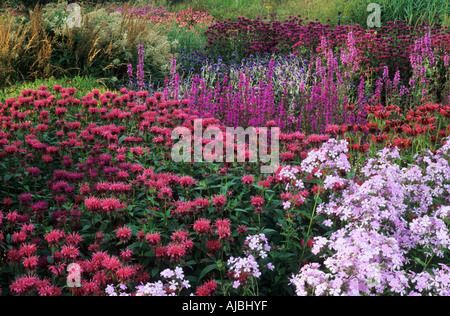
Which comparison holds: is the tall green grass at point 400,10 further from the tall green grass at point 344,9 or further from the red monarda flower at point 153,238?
the red monarda flower at point 153,238

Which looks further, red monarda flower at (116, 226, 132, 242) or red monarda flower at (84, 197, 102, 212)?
red monarda flower at (84, 197, 102, 212)

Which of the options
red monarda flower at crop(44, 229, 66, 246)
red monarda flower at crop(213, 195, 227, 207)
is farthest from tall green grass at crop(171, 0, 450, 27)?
red monarda flower at crop(44, 229, 66, 246)

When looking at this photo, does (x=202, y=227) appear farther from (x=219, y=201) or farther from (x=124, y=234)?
(x=124, y=234)

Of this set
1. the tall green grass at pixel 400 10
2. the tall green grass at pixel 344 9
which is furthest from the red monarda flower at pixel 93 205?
the tall green grass at pixel 400 10

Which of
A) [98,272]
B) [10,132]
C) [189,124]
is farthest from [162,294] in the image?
[10,132]

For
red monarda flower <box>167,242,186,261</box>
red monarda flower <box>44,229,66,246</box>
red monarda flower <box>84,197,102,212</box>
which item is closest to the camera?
red monarda flower <box>167,242,186,261</box>

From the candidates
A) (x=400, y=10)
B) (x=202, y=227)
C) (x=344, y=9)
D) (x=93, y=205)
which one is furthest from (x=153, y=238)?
(x=344, y=9)

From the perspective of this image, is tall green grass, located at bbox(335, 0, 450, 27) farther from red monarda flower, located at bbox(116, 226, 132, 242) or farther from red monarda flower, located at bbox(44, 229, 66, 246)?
red monarda flower, located at bbox(44, 229, 66, 246)

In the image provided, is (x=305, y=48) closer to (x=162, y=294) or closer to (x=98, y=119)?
(x=98, y=119)

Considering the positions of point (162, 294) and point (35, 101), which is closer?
point (162, 294)

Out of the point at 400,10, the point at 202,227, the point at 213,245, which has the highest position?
the point at 400,10

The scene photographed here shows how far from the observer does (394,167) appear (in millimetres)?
2846

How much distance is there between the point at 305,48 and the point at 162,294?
8451 millimetres

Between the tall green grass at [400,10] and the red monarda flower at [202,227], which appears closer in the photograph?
the red monarda flower at [202,227]
